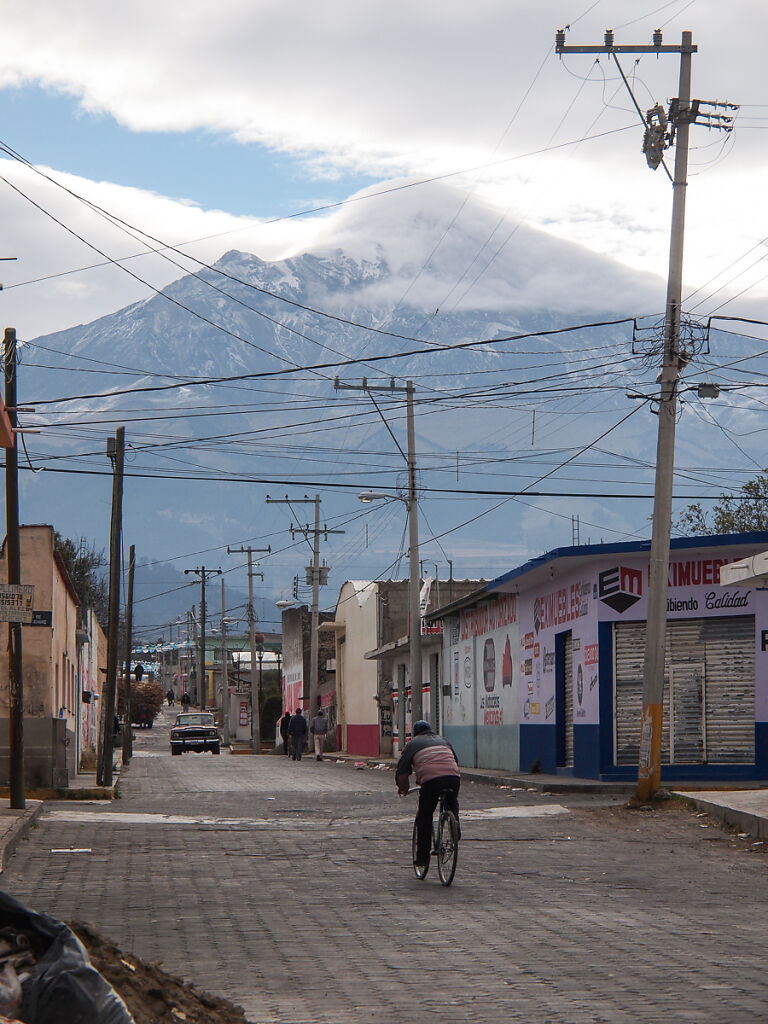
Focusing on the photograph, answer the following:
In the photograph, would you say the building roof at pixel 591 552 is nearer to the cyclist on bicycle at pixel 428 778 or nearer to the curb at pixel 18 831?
the curb at pixel 18 831

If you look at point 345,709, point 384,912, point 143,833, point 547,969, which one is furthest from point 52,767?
point 345,709

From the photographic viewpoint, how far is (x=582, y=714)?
2756 cm

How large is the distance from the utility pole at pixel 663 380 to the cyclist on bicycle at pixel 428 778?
8863 mm

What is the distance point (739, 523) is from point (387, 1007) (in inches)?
2272

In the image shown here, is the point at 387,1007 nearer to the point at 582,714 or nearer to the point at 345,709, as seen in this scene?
the point at 582,714

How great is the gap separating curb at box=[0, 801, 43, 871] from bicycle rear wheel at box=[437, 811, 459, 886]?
425 cm

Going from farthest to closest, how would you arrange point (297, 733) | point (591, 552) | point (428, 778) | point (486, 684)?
point (297, 733)
point (486, 684)
point (591, 552)
point (428, 778)

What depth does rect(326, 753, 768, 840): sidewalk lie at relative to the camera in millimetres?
17516

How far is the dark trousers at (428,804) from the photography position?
12883 millimetres

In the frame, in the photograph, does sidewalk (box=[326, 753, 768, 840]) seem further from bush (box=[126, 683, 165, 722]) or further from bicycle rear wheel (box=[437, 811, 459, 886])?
bush (box=[126, 683, 165, 722])

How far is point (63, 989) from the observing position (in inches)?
214

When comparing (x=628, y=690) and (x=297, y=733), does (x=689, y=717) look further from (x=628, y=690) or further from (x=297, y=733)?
(x=297, y=733)

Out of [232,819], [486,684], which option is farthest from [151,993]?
[486,684]

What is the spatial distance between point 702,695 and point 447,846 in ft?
46.5
